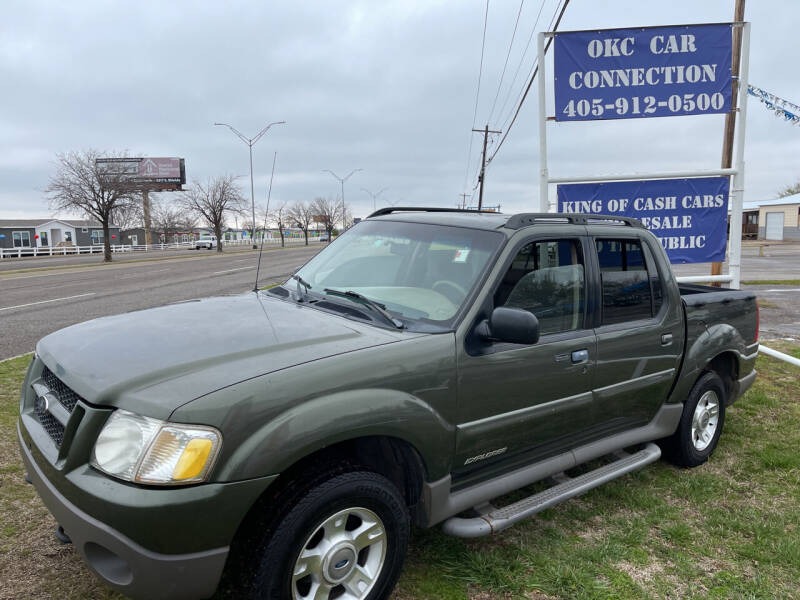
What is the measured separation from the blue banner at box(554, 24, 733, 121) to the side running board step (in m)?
5.12

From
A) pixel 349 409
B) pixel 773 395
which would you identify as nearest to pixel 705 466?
pixel 773 395

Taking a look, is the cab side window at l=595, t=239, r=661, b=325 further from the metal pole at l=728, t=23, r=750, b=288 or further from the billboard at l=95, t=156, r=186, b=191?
the billboard at l=95, t=156, r=186, b=191

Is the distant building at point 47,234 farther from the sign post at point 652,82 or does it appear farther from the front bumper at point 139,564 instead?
the front bumper at point 139,564

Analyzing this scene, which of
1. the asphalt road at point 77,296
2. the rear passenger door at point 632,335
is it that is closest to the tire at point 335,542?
the rear passenger door at point 632,335

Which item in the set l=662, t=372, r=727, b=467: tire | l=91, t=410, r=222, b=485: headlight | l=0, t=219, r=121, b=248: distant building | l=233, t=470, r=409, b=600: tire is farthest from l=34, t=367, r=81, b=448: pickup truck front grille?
l=0, t=219, r=121, b=248: distant building

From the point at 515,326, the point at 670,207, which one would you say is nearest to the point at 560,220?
the point at 515,326

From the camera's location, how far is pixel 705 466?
167 inches

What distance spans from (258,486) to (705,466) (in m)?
3.69

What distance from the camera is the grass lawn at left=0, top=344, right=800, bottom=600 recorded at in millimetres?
2717

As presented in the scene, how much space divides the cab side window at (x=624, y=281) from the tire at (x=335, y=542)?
1866 mm

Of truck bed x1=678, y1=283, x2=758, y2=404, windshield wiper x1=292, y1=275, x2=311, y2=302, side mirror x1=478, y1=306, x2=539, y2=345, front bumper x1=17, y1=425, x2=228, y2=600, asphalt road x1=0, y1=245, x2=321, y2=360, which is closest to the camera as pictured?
front bumper x1=17, y1=425, x2=228, y2=600

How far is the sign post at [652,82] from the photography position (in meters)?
7.05

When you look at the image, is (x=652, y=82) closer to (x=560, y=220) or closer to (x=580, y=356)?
(x=560, y=220)

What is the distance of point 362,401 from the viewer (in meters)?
2.28
